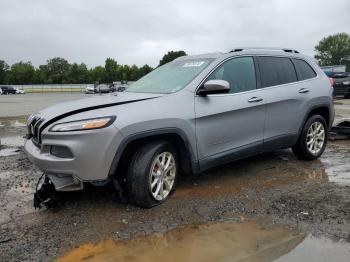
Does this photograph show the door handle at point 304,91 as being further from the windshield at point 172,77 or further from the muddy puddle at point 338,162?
the windshield at point 172,77

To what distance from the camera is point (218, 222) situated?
4.11 meters

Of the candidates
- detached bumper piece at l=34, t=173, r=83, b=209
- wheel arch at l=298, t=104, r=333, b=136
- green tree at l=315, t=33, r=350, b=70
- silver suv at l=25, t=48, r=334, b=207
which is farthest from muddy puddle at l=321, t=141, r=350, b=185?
green tree at l=315, t=33, r=350, b=70

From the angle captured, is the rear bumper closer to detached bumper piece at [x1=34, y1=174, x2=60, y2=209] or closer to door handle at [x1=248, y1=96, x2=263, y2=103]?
detached bumper piece at [x1=34, y1=174, x2=60, y2=209]

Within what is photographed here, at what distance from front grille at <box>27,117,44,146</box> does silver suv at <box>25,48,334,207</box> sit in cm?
1

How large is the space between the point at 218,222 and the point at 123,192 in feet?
3.60

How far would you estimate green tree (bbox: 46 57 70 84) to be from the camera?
358 feet

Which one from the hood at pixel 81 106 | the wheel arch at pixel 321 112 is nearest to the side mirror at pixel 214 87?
the hood at pixel 81 106

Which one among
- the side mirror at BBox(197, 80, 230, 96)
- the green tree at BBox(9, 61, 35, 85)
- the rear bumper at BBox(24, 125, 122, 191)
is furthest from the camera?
the green tree at BBox(9, 61, 35, 85)

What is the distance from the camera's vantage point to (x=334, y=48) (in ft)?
415

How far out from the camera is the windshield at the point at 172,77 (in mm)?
4988

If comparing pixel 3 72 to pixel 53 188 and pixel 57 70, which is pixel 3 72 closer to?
pixel 57 70

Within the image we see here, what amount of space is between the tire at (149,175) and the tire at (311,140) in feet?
8.57

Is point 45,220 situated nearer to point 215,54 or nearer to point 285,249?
point 285,249

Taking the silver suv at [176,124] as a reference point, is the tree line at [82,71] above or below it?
above
